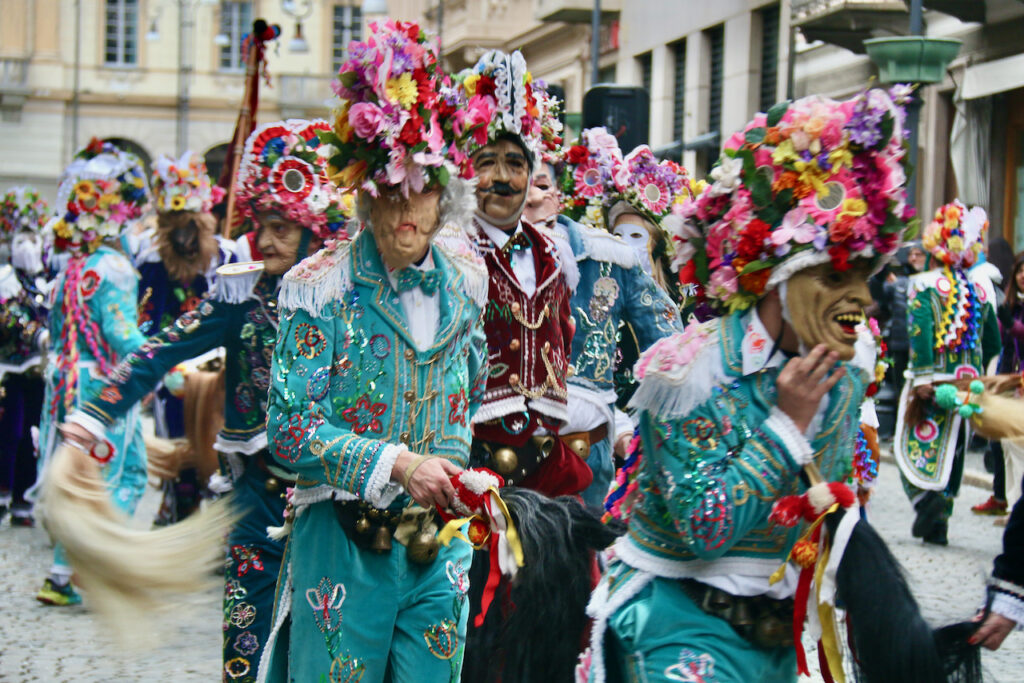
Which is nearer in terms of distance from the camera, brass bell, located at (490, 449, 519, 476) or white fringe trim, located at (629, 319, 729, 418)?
white fringe trim, located at (629, 319, 729, 418)

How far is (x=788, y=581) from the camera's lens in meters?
3.61

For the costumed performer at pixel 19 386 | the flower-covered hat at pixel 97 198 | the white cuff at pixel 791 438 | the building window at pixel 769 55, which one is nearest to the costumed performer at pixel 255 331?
the white cuff at pixel 791 438

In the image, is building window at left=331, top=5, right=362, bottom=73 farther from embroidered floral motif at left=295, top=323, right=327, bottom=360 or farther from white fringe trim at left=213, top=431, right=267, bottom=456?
embroidered floral motif at left=295, top=323, right=327, bottom=360

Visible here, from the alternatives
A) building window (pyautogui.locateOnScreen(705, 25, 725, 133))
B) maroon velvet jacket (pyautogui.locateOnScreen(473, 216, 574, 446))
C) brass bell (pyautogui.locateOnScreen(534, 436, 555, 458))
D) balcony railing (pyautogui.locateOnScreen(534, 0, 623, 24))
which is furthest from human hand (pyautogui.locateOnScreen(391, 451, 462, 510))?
balcony railing (pyautogui.locateOnScreen(534, 0, 623, 24))

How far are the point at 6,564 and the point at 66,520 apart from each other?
551 centimetres

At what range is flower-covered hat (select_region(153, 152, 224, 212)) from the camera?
977 cm

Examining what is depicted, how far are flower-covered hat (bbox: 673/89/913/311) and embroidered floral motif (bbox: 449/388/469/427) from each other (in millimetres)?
900

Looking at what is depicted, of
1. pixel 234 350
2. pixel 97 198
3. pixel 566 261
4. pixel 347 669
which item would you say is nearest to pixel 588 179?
pixel 566 261

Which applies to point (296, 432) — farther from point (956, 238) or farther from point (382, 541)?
point (956, 238)

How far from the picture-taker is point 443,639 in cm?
418

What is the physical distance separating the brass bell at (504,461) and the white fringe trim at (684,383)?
1.66 m

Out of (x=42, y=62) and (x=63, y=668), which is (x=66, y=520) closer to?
(x=63, y=668)

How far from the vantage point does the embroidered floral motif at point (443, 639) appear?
13.7 feet

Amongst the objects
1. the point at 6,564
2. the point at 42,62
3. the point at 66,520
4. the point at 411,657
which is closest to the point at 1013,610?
the point at 411,657
